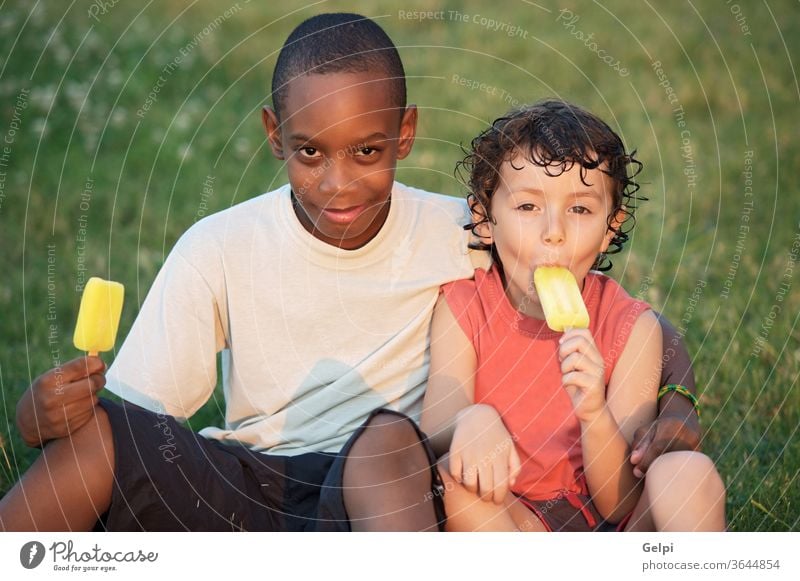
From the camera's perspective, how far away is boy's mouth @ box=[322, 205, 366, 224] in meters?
3.17

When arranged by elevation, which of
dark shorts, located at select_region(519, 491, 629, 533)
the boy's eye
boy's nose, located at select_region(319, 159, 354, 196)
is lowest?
dark shorts, located at select_region(519, 491, 629, 533)

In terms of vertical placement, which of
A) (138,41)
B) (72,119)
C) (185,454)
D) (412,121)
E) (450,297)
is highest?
(138,41)

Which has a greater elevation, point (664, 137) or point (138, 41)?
point (138, 41)

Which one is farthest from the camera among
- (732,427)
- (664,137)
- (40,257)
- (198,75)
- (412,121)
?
(198,75)

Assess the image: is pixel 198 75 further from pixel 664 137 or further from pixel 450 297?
pixel 450 297

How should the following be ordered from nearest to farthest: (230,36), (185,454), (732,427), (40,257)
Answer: (185,454), (732,427), (40,257), (230,36)

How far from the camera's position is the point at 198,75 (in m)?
7.32

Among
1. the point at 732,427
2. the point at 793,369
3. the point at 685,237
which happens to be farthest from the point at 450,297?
the point at 685,237

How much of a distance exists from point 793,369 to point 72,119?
4340 millimetres

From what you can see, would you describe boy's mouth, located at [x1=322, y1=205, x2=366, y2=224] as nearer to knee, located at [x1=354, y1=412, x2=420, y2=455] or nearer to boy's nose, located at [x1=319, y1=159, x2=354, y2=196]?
boy's nose, located at [x1=319, y1=159, x2=354, y2=196]
